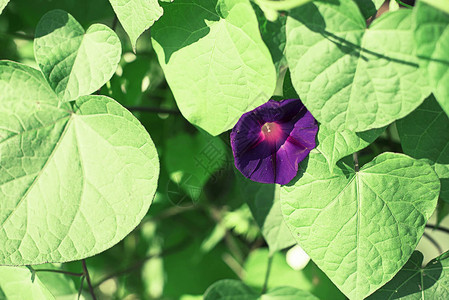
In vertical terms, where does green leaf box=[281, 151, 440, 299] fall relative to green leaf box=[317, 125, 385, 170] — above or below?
below

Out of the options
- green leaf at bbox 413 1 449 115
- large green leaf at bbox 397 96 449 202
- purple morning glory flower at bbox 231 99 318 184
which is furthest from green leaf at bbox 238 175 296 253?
green leaf at bbox 413 1 449 115

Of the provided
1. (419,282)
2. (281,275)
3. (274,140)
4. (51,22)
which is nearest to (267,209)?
(274,140)

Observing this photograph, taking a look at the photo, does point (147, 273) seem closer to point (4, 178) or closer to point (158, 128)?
point (158, 128)

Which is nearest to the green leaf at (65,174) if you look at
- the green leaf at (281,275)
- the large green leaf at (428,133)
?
the large green leaf at (428,133)

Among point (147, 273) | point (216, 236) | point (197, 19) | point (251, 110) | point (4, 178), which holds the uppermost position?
point (197, 19)

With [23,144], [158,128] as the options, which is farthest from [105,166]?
[158,128]

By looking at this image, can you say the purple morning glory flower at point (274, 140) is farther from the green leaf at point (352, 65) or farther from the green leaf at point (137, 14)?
the green leaf at point (137, 14)

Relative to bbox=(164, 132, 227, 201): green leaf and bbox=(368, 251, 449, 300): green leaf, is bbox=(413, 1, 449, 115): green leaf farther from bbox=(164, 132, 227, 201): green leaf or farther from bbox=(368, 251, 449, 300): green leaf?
bbox=(164, 132, 227, 201): green leaf
